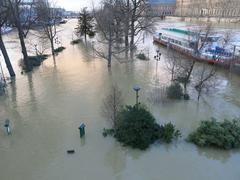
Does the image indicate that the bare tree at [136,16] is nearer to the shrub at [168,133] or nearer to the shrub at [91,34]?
the shrub at [91,34]

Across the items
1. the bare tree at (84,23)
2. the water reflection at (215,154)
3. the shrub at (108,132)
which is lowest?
the water reflection at (215,154)

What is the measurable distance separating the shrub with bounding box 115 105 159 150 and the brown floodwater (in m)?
0.39

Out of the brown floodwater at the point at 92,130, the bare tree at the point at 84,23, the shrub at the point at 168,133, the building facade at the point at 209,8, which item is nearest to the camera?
the brown floodwater at the point at 92,130

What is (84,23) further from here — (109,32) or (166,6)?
(166,6)

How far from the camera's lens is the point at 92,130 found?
42.0ft

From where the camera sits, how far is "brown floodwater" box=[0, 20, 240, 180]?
33.1 feet

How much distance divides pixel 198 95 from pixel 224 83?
442cm

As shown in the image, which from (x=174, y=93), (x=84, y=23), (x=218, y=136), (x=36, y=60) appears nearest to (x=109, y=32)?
(x=36, y=60)

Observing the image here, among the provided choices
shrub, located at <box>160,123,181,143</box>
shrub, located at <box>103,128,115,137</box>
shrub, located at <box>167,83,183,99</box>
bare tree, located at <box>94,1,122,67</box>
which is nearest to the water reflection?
shrub, located at <box>160,123,181,143</box>

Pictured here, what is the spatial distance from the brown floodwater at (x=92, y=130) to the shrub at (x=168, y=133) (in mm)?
276

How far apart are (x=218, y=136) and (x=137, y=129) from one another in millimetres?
3370

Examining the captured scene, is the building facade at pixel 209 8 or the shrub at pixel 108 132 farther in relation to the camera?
the building facade at pixel 209 8

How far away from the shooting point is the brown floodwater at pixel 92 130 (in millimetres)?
10094

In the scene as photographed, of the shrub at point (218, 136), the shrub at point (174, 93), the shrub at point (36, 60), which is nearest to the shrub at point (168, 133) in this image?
the shrub at point (218, 136)
